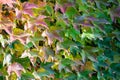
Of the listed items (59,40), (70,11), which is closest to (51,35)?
(59,40)

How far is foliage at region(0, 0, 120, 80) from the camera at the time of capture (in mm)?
1465

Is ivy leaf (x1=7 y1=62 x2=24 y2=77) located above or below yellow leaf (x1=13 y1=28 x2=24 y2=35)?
below

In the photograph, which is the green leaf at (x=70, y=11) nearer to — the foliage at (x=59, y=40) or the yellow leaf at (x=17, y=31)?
the foliage at (x=59, y=40)

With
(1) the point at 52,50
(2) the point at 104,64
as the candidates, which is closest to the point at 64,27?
(1) the point at 52,50

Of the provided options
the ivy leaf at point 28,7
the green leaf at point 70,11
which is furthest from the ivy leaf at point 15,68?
the green leaf at point 70,11

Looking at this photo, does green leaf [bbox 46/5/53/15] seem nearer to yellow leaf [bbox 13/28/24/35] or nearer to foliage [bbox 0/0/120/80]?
foliage [bbox 0/0/120/80]

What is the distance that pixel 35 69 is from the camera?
5.22 ft

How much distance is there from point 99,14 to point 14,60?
1.78 ft

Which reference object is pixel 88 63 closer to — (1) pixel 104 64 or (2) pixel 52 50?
(1) pixel 104 64

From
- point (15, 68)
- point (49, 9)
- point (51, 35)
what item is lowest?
point (15, 68)

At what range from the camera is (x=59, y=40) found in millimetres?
1542

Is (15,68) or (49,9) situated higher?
(49,9)

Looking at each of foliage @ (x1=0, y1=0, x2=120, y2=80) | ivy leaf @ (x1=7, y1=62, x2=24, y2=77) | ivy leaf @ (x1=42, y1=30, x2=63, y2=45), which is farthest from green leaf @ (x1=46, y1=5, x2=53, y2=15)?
ivy leaf @ (x1=7, y1=62, x2=24, y2=77)

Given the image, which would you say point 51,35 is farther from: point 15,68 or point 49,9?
point 15,68
